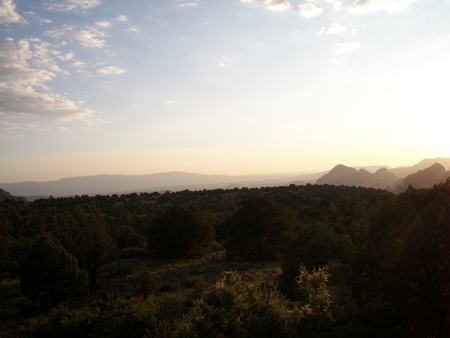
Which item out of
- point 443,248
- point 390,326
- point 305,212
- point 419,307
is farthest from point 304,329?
point 305,212

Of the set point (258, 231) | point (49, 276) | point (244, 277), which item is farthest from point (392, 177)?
point (49, 276)

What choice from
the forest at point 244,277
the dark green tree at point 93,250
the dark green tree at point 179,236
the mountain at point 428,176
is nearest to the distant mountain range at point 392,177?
the mountain at point 428,176

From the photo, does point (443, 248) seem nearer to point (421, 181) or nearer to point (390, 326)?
point (390, 326)

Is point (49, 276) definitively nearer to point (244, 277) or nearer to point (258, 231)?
point (244, 277)

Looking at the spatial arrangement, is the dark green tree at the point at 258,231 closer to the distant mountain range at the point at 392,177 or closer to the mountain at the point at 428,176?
the distant mountain range at the point at 392,177

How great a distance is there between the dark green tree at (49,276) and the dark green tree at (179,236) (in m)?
12.2

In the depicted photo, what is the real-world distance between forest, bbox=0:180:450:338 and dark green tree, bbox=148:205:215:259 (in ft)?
0.32

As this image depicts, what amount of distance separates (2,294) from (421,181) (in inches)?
3896

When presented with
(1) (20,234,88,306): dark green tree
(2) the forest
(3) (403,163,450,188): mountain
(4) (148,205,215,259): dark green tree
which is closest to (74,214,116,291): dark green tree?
(2) the forest

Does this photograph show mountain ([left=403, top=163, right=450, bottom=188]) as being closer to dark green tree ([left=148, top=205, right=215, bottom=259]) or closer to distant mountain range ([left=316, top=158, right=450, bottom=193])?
distant mountain range ([left=316, top=158, right=450, bottom=193])

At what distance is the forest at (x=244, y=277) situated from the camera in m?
9.23

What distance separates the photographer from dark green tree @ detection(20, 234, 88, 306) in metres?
18.4

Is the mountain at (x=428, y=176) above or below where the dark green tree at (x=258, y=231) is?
above

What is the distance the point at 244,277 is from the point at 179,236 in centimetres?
1041
